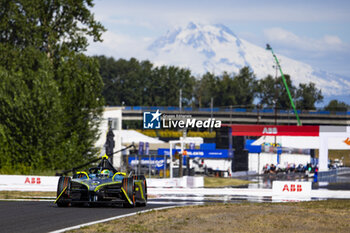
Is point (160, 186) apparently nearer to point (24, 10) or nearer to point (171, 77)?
point (24, 10)

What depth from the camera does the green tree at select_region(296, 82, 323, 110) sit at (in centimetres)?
17684

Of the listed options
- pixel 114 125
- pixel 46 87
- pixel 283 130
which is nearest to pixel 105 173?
pixel 46 87

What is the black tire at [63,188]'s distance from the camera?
18484 mm

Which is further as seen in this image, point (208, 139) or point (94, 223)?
point (208, 139)

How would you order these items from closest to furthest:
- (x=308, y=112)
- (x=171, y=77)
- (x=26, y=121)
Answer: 1. (x=26, y=121)
2. (x=308, y=112)
3. (x=171, y=77)

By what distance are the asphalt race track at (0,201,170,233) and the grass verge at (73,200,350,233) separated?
86 centimetres

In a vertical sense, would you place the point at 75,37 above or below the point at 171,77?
below

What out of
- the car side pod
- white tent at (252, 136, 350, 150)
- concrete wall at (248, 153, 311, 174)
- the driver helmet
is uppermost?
white tent at (252, 136, 350, 150)

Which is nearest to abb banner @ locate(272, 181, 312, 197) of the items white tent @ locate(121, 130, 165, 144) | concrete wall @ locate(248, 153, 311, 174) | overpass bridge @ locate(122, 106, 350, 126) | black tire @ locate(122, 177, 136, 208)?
black tire @ locate(122, 177, 136, 208)

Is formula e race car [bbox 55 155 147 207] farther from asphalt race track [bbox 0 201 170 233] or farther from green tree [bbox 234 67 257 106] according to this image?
green tree [bbox 234 67 257 106]

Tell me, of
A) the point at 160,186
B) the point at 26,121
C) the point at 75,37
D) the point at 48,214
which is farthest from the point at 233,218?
the point at 75,37

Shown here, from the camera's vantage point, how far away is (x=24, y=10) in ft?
180

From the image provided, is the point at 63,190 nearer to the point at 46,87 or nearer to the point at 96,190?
the point at 96,190

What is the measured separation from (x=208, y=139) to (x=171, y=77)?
2614 inches
